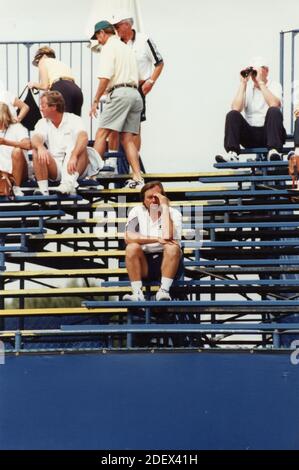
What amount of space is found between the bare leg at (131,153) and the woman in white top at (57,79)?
700 mm

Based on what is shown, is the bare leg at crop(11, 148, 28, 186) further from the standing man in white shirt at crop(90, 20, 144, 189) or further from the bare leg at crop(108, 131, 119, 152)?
the bare leg at crop(108, 131, 119, 152)

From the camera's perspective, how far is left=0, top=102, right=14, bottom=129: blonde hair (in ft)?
59.4

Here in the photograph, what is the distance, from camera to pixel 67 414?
1602 cm

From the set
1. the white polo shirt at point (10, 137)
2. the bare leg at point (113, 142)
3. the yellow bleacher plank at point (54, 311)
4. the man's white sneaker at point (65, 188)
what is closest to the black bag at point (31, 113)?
the bare leg at point (113, 142)

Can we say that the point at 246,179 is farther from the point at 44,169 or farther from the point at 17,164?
the point at 17,164

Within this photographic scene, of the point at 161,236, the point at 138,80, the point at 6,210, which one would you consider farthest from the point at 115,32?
the point at 161,236

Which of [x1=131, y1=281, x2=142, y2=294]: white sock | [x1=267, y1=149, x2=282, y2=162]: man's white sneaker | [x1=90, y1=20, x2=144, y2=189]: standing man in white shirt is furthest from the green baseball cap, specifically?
[x1=131, y1=281, x2=142, y2=294]: white sock

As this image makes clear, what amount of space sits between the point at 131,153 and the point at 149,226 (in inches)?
83.6

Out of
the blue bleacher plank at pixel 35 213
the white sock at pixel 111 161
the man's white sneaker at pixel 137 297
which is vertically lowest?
the man's white sneaker at pixel 137 297

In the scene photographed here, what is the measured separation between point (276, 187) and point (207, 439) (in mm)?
3315

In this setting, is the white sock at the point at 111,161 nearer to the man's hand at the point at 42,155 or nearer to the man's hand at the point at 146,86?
the man's hand at the point at 146,86

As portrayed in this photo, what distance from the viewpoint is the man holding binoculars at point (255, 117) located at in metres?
18.3

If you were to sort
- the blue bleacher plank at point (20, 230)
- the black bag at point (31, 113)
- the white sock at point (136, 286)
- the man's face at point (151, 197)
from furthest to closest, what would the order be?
1. the black bag at point (31, 113)
2. the blue bleacher plank at point (20, 230)
3. the man's face at point (151, 197)
4. the white sock at point (136, 286)
